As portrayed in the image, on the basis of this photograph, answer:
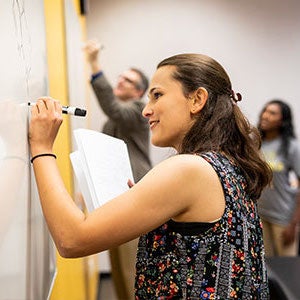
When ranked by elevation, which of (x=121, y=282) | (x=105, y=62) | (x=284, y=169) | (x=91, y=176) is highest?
(x=105, y=62)

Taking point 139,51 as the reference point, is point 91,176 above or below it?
below

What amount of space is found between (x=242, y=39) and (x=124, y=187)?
3431 mm

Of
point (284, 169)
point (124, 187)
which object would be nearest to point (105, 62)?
point (284, 169)

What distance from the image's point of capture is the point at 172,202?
98 centimetres

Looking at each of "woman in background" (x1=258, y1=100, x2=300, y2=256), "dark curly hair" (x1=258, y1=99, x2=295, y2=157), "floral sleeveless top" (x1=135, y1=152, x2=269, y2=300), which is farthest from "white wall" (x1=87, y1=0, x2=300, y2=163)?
"floral sleeveless top" (x1=135, y1=152, x2=269, y2=300)

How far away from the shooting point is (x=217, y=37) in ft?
14.6

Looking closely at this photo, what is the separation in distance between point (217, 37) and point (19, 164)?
149 inches

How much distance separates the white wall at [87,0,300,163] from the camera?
4406 millimetres

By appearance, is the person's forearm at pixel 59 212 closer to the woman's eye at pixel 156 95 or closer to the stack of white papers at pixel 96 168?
the stack of white papers at pixel 96 168

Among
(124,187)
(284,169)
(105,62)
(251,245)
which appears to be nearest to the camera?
(251,245)

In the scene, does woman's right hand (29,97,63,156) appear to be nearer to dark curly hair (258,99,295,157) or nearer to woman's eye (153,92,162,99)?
woman's eye (153,92,162,99)

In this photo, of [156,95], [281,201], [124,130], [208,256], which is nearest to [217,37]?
[281,201]

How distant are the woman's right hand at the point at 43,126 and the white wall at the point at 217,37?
3358 mm

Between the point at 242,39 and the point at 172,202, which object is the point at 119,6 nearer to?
the point at 242,39
